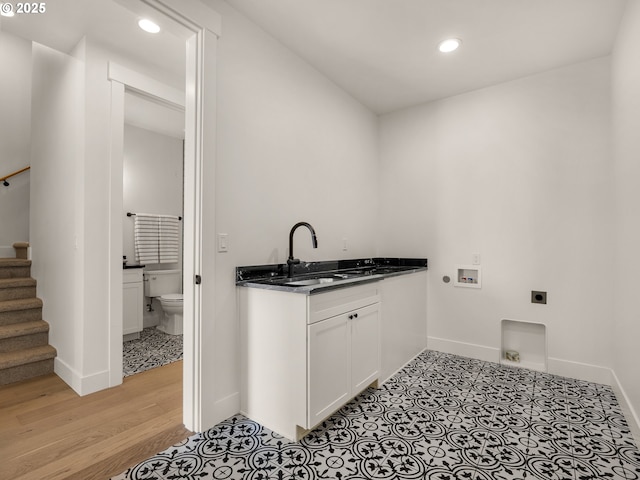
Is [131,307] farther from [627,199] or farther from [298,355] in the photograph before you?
[627,199]

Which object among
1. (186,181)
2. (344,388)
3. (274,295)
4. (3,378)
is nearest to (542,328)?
(344,388)

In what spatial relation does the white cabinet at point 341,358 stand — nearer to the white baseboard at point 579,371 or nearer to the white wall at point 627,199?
the white wall at point 627,199

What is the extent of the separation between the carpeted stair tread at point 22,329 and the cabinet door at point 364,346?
2.68 meters

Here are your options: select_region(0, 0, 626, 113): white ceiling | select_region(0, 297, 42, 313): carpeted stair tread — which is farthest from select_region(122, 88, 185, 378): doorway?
select_region(0, 0, 626, 113): white ceiling

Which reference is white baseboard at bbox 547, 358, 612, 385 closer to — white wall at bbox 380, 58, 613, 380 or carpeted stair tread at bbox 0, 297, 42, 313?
white wall at bbox 380, 58, 613, 380

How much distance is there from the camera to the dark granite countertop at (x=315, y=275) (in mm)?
1926

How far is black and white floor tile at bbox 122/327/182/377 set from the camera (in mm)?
2936

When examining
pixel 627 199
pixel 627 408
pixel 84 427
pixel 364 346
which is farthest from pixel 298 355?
pixel 627 199

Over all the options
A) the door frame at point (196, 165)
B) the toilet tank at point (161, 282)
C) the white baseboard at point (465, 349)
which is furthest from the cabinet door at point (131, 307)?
the white baseboard at point (465, 349)

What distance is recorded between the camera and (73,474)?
155 centimetres

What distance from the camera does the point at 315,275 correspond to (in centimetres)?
268

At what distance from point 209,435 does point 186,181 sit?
145 centimetres

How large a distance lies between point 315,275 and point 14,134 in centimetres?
388

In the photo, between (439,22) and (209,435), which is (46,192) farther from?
(439,22)
